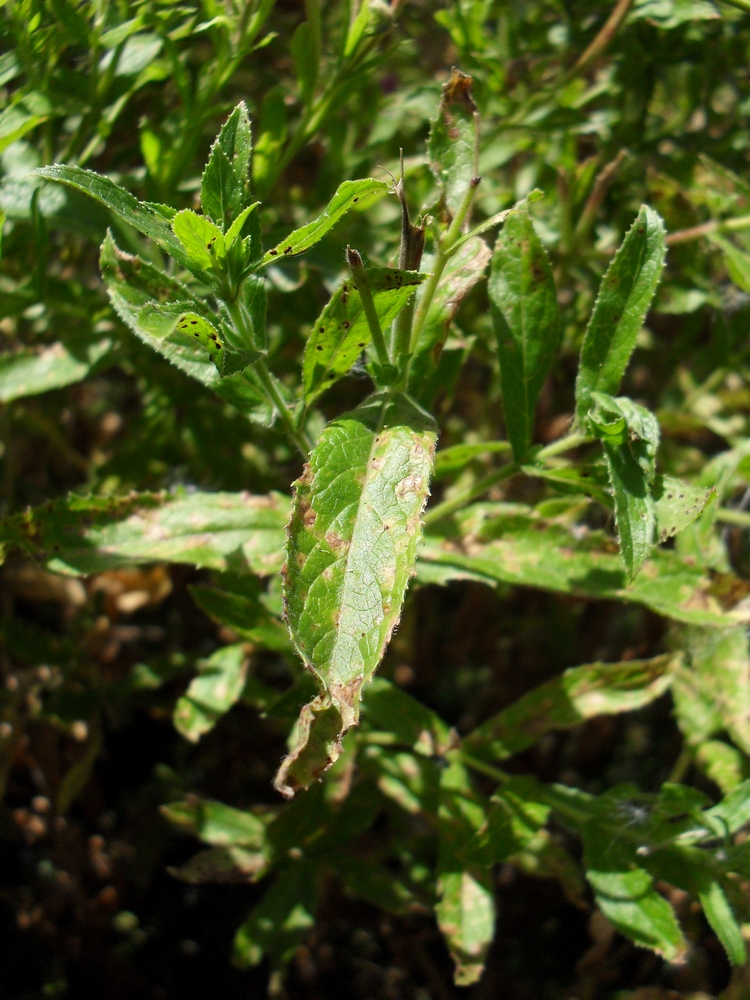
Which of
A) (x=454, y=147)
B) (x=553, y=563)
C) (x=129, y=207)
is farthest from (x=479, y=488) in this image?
(x=129, y=207)

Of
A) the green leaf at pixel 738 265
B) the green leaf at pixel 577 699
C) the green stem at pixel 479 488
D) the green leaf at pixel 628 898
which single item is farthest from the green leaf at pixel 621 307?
the green leaf at pixel 628 898

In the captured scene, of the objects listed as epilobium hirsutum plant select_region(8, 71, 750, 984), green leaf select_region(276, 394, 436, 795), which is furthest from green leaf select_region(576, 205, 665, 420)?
green leaf select_region(276, 394, 436, 795)

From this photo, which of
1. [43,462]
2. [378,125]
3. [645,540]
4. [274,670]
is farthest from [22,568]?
[645,540]

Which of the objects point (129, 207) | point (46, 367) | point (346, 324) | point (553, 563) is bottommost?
point (553, 563)

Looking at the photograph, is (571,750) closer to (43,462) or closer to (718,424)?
(718,424)

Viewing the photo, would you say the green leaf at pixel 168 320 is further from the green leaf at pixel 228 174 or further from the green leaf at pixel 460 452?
the green leaf at pixel 460 452

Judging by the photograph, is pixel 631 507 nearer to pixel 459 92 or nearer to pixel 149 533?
pixel 459 92
